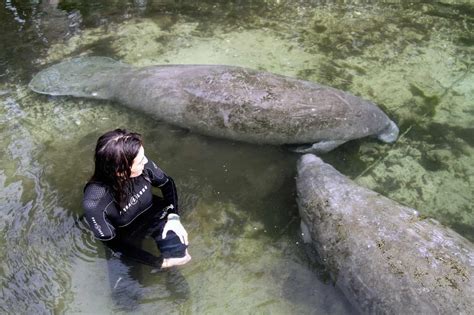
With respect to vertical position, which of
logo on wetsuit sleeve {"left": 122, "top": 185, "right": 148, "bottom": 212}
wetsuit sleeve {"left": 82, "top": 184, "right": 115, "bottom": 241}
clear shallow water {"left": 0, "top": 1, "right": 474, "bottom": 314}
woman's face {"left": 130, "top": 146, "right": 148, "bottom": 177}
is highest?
woman's face {"left": 130, "top": 146, "right": 148, "bottom": 177}

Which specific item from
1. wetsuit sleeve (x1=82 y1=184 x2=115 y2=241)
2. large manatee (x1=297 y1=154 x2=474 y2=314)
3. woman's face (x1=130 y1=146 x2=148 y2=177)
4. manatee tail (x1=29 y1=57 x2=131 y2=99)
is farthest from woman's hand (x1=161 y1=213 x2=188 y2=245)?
manatee tail (x1=29 y1=57 x2=131 y2=99)

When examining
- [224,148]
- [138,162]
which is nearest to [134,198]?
[138,162]

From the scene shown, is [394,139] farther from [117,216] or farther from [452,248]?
[117,216]

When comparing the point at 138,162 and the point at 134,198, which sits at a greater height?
the point at 138,162

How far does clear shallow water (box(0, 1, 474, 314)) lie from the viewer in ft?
12.6

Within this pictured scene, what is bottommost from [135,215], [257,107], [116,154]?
[135,215]

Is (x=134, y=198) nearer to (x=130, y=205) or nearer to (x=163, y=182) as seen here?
(x=130, y=205)

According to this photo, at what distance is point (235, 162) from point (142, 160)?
5.51 ft

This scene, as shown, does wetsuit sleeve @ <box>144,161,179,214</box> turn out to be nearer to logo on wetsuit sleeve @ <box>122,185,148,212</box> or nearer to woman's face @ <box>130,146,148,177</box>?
logo on wetsuit sleeve @ <box>122,185,148,212</box>

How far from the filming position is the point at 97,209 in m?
3.36

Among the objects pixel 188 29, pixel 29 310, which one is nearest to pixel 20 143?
pixel 29 310

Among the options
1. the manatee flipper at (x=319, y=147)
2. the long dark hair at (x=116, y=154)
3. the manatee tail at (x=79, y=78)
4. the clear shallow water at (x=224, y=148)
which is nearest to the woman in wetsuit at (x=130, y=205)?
the long dark hair at (x=116, y=154)

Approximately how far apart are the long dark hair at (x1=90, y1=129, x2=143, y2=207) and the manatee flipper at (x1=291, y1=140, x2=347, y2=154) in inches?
82.6

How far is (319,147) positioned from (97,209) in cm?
249
